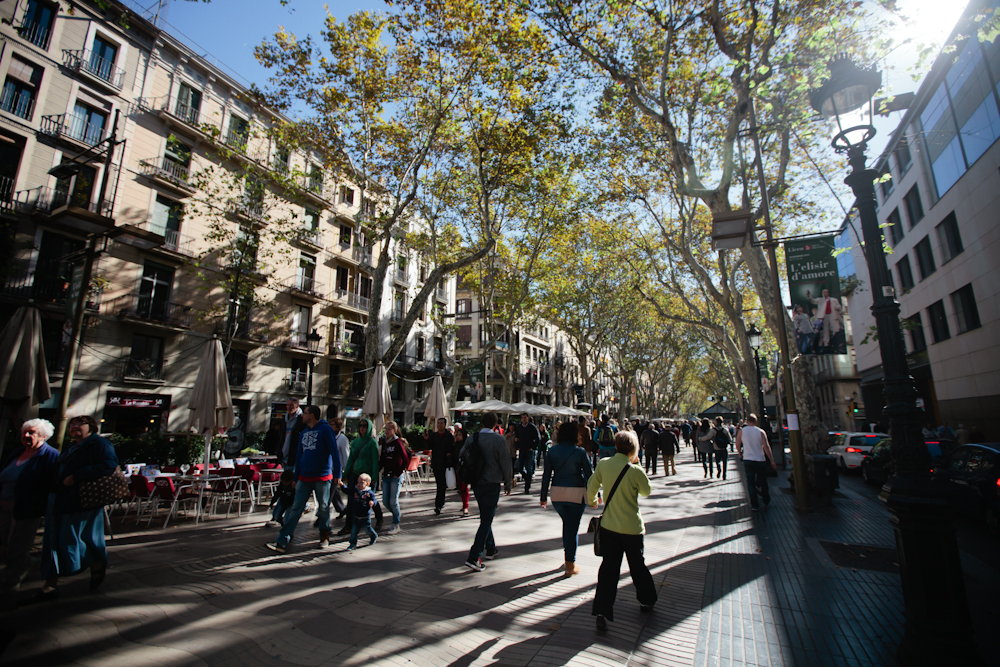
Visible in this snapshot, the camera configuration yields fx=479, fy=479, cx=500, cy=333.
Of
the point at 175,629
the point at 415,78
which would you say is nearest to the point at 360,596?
the point at 175,629

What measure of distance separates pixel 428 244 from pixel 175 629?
19.4m

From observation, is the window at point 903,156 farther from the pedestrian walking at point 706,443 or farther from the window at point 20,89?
the window at point 20,89

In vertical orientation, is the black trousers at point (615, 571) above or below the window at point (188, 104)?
below

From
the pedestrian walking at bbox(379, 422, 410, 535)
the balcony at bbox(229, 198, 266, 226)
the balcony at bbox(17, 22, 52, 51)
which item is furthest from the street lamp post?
the balcony at bbox(17, 22, 52, 51)

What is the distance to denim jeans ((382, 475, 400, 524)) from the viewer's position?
733 cm

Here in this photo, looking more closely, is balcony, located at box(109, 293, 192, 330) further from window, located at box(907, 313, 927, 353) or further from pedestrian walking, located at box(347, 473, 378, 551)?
window, located at box(907, 313, 927, 353)

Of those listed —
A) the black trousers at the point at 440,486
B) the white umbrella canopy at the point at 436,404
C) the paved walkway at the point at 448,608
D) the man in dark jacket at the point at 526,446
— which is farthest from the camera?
the white umbrella canopy at the point at 436,404

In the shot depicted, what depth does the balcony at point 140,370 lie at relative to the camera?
18.2 m

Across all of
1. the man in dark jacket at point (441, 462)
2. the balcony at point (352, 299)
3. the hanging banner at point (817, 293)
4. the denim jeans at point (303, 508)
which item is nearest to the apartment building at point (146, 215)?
the balcony at point (352, 299)

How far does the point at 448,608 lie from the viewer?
4332 millimetres

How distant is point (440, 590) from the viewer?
480 centimetres

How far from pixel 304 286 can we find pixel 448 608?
24331 millimetres

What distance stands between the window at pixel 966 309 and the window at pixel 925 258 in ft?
8.58

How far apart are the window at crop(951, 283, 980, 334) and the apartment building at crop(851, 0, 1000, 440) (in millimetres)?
41
